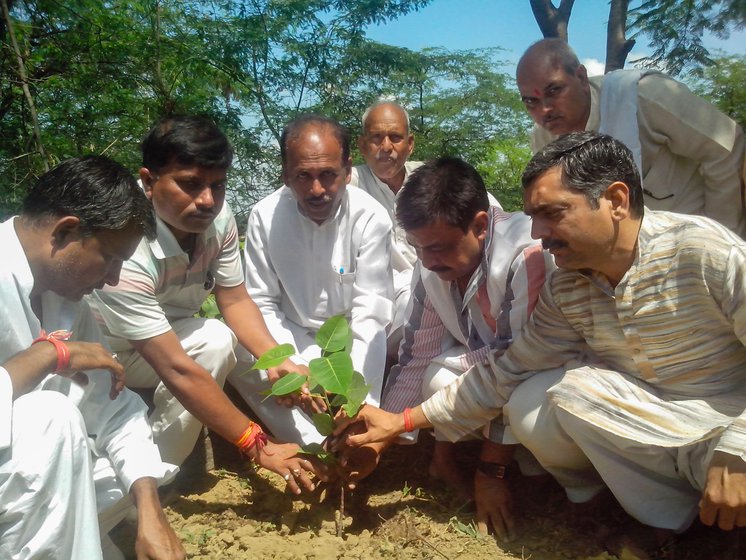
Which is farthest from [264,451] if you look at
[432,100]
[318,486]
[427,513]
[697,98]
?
[432,100]

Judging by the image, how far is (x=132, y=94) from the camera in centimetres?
814

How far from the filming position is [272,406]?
355 centimetres

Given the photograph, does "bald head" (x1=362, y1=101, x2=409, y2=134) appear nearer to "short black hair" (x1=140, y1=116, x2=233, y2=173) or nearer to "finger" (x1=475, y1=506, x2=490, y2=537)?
"short black hair" (x1=140, y1=116, x2=233, y2=173)

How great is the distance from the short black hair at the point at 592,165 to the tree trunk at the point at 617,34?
7341 millimetres

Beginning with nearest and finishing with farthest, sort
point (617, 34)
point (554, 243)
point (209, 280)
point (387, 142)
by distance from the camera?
point (554, 243), point (209, 280), point (387, 142), point (617, 34)

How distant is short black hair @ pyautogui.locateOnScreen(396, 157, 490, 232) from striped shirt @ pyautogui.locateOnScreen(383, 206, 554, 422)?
156 mm

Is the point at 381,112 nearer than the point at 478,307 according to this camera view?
No

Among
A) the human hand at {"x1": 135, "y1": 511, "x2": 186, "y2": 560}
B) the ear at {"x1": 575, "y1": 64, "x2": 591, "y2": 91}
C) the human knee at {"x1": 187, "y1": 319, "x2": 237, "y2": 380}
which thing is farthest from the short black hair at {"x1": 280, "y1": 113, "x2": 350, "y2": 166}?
the human hand at {"x1": 135, "y1": 511, "x2": 186, "y2": 560}

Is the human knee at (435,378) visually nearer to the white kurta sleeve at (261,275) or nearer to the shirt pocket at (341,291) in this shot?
the shirt pocket at (341,291)

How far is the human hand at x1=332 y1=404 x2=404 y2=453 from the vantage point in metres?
2.86

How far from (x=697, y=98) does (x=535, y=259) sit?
1421mm

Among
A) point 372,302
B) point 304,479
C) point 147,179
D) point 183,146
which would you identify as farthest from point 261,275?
point 304,479

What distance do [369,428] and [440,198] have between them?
1.01 meters

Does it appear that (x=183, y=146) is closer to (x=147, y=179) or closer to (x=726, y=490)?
(x=147, y=179)
